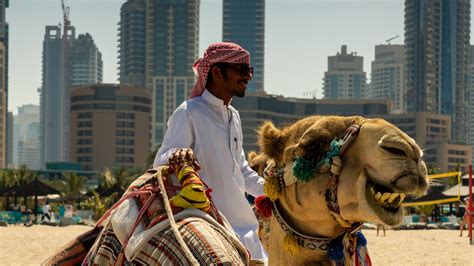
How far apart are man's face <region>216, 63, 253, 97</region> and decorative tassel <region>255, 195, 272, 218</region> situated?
0.63m

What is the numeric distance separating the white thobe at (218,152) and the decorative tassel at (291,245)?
0.16m

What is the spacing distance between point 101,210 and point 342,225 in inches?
1533

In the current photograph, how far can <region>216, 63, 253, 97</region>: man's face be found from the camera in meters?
4.68

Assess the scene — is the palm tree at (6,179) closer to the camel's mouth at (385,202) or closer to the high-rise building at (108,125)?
the camel's mouth at (385,202)

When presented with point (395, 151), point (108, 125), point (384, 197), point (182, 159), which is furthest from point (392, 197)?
point (108, 125)

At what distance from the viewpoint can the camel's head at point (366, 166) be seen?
3.98m

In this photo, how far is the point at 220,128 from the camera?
4.73m

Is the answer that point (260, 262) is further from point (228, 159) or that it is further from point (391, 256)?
point (391, 256)

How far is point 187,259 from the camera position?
333cm

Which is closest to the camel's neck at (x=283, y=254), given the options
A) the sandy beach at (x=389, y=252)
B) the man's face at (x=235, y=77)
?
the man's face at (x=235, y=77)

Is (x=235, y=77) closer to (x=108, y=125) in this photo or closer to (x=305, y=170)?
(x=305, y=170)

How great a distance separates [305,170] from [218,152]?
0.47 metres

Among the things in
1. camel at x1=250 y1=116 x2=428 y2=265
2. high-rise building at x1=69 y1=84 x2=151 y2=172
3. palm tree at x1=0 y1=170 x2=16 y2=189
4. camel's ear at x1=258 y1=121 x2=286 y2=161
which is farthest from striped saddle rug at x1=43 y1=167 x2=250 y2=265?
high-rise building at x1=69 y1=84 x2=151 y2=172

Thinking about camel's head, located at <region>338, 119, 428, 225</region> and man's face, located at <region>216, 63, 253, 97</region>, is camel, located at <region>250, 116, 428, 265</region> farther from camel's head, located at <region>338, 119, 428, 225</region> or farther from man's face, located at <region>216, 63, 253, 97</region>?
man's face, located at <region>216, 63, 253, 97</region>
